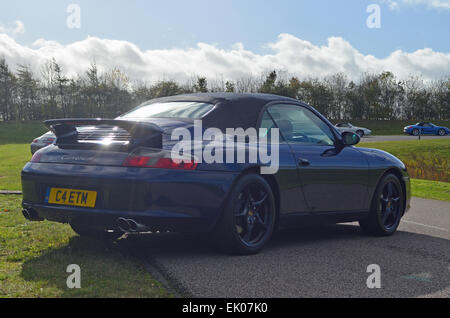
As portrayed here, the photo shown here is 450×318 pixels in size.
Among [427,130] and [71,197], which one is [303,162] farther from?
[427,130]

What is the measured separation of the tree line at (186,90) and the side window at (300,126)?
192ft

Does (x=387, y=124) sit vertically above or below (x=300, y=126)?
below

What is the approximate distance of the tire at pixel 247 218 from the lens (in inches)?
191

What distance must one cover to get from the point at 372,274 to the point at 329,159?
5.48ft

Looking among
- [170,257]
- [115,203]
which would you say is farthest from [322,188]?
[115,203]

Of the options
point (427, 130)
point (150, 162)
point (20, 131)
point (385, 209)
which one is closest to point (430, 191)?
point (385, 209)

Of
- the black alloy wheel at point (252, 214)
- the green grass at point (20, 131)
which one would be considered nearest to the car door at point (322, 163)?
the black alloy wheel at point (252, 214)

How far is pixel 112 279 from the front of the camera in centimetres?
404

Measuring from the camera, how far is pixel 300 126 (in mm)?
5895

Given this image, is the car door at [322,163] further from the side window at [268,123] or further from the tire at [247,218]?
the tire at [247,218]

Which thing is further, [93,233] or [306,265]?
[93,233]

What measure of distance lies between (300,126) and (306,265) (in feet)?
5.36

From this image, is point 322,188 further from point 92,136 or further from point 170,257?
point 92,136
